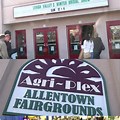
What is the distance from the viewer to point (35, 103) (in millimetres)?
1833

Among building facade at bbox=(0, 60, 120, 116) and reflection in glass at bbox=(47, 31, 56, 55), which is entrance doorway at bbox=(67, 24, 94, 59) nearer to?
reflection in glass at bbox=(47, 31, 56, 55)

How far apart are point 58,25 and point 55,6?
2.30 ft

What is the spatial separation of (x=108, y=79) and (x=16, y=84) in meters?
0.73

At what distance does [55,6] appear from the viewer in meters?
8.55

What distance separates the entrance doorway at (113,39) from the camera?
26.2ft

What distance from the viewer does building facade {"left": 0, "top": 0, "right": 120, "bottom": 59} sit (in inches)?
314

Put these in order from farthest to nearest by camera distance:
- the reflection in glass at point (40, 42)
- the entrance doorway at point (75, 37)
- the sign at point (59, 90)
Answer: the reflection in glass at point (40, 42) < the entrance doorway at point (75, 37) < the sign at point (59, 90)

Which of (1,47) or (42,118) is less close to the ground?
(1,47)

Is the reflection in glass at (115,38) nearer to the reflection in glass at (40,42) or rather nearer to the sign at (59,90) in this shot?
the reflection in glass at (40,42)

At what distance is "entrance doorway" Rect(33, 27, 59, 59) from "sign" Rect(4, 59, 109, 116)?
685cm

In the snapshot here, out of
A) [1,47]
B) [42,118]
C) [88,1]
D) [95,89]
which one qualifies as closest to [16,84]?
[42,118]

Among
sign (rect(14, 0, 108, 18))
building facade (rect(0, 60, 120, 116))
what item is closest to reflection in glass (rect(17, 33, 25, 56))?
sign (rect(14, 0, 108, 18))

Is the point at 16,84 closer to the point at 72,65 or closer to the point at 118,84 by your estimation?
the point at 72,65

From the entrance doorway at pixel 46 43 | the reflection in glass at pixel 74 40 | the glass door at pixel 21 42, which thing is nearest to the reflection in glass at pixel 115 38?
the reflection in glass at pixel 74 40
